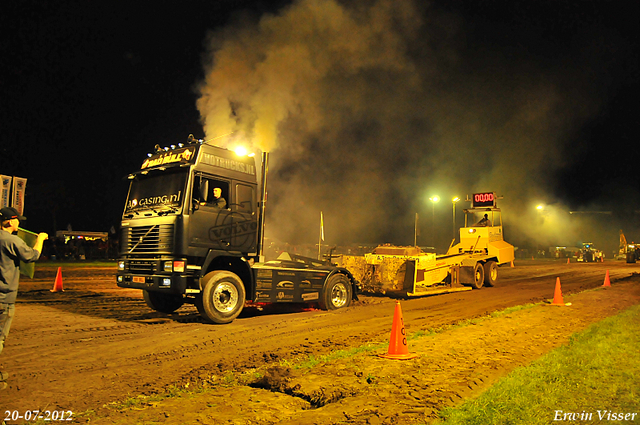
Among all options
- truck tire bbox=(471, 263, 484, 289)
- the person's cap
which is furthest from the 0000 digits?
truck tire bbox=(471, 263, 484, 289)

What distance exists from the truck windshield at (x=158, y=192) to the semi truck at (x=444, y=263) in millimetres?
6668

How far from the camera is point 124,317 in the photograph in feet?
32.0

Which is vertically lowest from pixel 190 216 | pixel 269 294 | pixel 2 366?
pixel 2 366

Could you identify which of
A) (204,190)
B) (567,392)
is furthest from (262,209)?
(567,392)

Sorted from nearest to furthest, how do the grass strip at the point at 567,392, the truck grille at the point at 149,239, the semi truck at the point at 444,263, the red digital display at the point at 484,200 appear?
the grass strip at the point at 567,392
the truck grille at the point at 149,239
the semi truck at the point at 444,263
the red digital display at the point at 484,200

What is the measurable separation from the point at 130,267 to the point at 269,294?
119 inches

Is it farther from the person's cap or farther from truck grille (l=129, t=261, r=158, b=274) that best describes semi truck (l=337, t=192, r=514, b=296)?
the person's cap

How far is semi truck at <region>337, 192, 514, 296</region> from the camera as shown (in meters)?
13.8

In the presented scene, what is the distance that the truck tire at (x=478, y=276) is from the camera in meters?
Answer: 16.4

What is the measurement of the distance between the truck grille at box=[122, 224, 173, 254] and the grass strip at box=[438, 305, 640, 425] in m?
6.20

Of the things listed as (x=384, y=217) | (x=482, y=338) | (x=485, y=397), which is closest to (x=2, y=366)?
(x=485, y=397)

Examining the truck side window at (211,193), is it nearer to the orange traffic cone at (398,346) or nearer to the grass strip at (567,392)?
the orange traffic cone at (398,346)

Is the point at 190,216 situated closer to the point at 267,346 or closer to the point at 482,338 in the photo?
the point at 267,346

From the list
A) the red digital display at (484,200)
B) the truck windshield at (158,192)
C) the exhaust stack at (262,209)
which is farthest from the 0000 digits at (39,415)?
the red digital display at (484,200)
